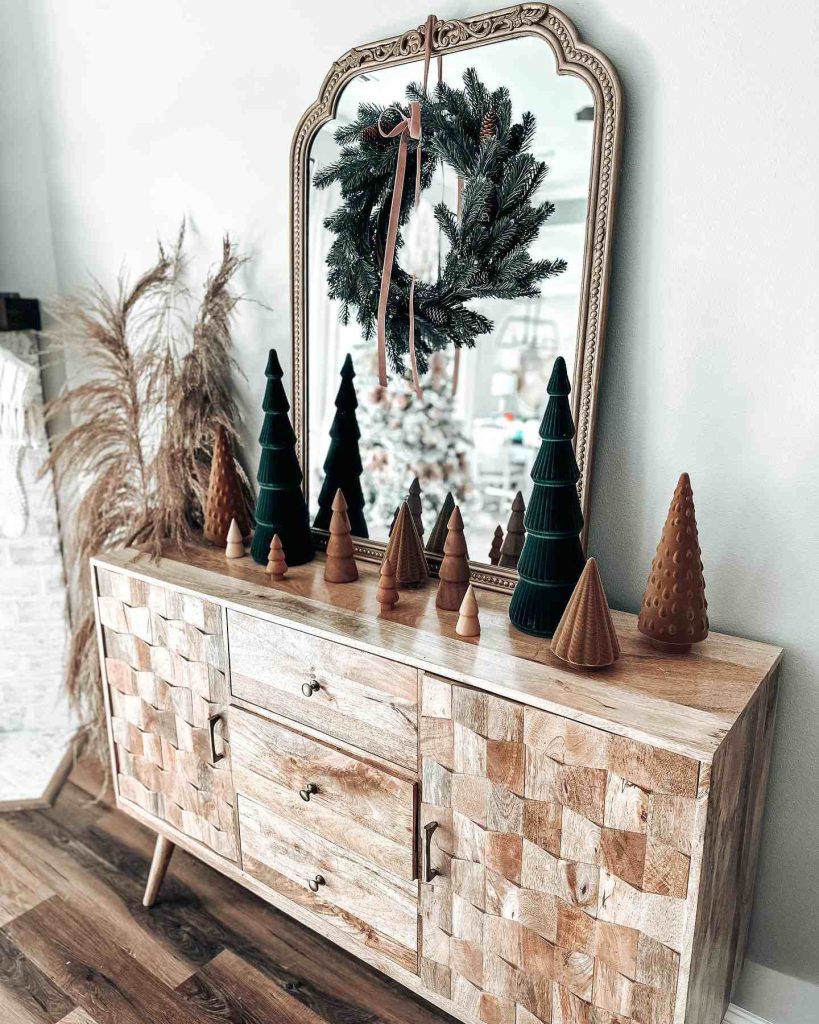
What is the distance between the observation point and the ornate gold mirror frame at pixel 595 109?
1.22 metres

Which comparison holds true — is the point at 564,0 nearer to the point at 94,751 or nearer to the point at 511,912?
the point at 511,912

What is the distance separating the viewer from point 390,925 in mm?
1400

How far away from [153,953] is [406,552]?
3.77ft

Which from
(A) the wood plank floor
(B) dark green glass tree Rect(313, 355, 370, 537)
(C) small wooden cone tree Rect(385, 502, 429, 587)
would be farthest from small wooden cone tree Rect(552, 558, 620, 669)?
(A) the wood plank floor

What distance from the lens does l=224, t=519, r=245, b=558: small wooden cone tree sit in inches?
65.5

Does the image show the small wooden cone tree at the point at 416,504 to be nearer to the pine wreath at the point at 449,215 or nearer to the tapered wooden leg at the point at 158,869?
the pine wreath at the point at 449,215

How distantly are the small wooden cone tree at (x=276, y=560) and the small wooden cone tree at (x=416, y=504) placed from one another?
29 centimetres

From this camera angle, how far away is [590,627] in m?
1.13

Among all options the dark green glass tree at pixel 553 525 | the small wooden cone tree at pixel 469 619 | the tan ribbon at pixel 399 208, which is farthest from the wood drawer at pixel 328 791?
the tan ribbon at pixel 399 208

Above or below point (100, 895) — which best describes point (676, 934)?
above

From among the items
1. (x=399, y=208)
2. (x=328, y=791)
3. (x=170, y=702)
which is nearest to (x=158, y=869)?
(x=170, y=702)

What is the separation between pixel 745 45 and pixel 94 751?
8.22 ft

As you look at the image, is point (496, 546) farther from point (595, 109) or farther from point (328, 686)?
point (595, 109)

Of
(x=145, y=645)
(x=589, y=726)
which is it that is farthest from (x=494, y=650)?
(x=145, y=645)
